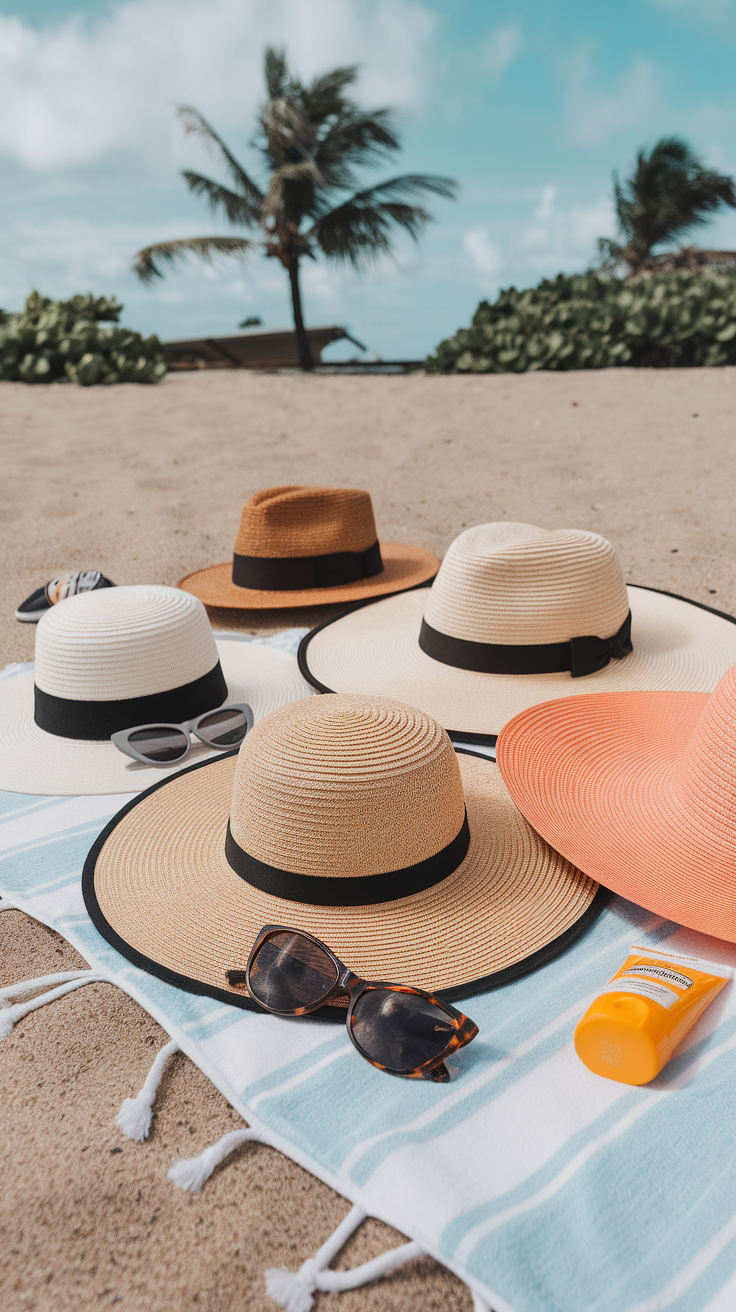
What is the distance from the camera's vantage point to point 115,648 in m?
2.13

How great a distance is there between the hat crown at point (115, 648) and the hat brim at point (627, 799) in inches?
34.9

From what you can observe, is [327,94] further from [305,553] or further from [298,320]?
[305,553]

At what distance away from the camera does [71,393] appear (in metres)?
9.13

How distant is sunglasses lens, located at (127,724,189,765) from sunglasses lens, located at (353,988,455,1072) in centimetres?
101

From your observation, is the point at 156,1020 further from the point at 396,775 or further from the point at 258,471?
the point at 258,471

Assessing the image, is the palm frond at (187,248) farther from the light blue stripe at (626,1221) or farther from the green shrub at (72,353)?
the light blue stripe at (626,1221)

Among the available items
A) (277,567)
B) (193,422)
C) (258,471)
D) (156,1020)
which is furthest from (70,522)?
(156,1020)

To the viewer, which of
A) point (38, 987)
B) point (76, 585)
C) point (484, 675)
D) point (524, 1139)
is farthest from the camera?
point (76, 585)

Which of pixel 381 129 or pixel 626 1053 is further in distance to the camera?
pixel 381 129

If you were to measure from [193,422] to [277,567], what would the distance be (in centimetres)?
474

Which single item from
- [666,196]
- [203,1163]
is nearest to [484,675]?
[203,1163]

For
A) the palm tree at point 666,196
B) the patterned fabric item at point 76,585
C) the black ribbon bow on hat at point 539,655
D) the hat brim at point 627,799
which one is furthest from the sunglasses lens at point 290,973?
the palm tree at point 666,196

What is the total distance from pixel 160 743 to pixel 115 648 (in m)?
0.27

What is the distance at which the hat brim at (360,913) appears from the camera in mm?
1471
